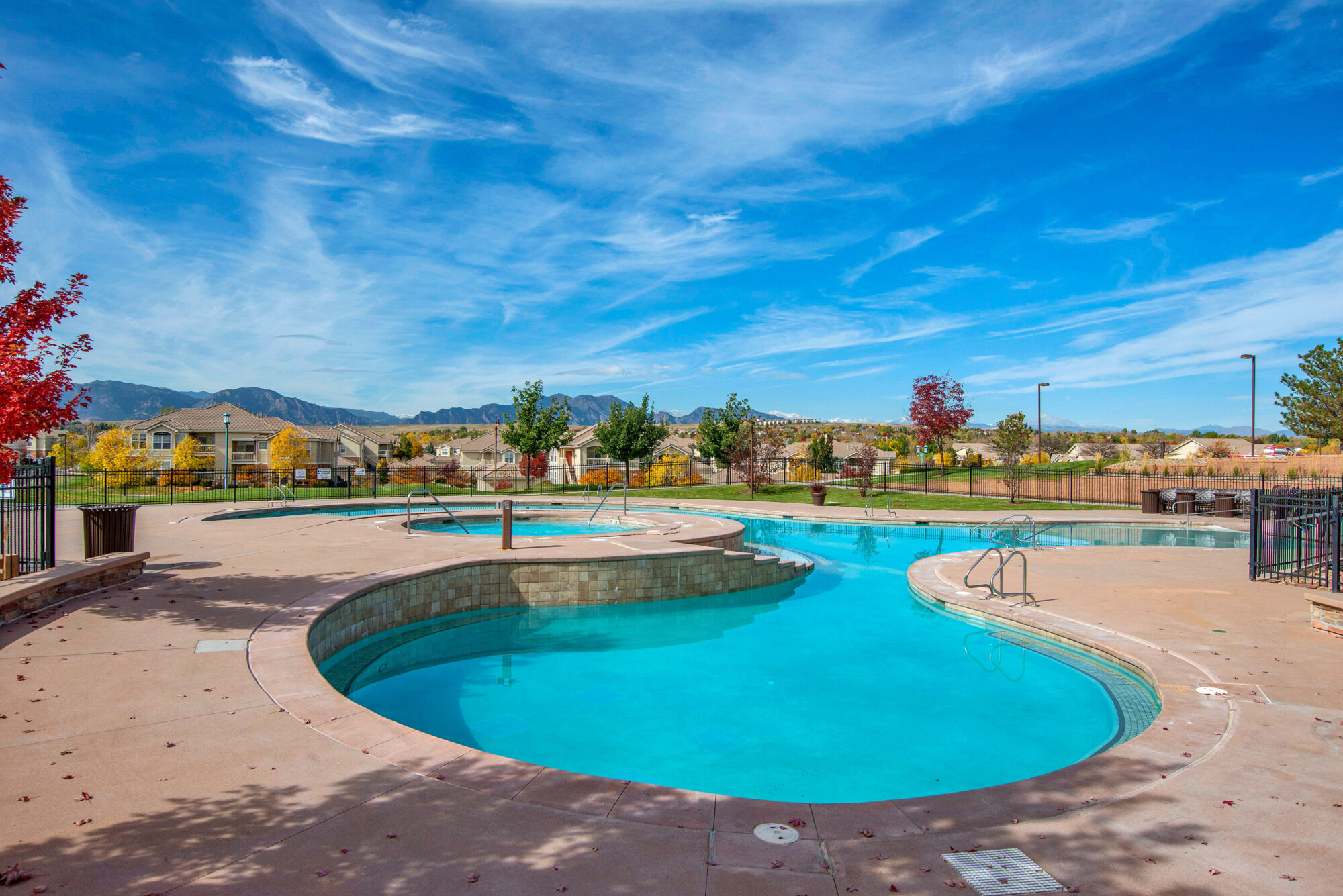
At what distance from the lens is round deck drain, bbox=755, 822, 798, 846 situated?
117 inches

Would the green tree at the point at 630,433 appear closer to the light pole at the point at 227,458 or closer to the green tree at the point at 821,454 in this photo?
the green tree at the point at 821,454

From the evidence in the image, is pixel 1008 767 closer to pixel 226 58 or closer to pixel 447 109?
pixel 226 58

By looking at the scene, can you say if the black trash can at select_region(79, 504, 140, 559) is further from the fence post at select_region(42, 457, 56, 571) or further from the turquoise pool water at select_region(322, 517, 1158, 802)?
the turquoise pool water at select_region(322, 517, 1158, 802)

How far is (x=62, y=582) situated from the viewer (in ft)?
23.1

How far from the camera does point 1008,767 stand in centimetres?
541

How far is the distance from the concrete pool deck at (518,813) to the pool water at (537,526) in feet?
33.2

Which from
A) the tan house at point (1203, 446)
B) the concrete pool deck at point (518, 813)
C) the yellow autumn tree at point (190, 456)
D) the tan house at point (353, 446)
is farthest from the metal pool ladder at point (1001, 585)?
the tan house at point (353, 446)

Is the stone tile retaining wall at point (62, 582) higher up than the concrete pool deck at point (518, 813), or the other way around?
the stone tile retaining wall at point (62, 582)

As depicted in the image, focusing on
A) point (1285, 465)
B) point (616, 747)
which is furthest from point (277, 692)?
point (1285, 465)

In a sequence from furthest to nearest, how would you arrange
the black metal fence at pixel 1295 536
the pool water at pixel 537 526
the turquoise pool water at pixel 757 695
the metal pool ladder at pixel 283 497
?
the metal pool ladder at pixel 283 497, the pool water at pixel 537 526, the black metal fence at pixel 1295 536, the turquoise pool water at pixel 757 695

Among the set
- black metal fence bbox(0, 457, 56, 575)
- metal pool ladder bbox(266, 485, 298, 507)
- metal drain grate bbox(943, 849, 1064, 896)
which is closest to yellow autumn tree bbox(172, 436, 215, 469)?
metal pool ladder bbox(266, 485, 298, 507)

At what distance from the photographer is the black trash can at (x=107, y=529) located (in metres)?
9.12

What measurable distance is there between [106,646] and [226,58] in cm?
1333

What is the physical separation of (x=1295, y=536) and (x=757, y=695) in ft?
Answer: 27.9
